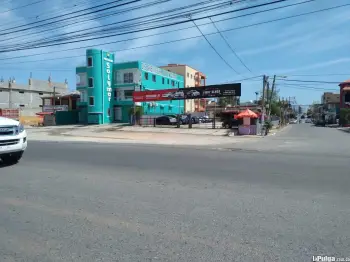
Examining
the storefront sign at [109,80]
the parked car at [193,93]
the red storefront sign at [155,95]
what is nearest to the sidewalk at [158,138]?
the parked car at [193,93]

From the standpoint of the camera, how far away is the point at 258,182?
7.89 metres

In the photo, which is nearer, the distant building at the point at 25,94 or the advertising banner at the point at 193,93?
the advertising banner at the point at 193,93

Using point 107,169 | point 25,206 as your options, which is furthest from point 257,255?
point 107,169

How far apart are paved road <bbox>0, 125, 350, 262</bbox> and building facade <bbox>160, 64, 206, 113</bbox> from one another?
A: 6457 cm

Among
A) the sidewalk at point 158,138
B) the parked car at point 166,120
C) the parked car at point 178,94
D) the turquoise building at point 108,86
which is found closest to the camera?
the sidewalk at point 158,138

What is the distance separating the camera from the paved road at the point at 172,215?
3918mm

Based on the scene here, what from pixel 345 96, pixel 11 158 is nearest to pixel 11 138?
pixel 11 158

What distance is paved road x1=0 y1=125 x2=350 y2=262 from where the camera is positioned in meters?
3.92

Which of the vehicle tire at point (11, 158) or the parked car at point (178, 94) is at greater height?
the parked car at point (178, 94)

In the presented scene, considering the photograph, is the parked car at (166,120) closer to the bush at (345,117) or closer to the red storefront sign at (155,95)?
the red storefront sign at (155,95)

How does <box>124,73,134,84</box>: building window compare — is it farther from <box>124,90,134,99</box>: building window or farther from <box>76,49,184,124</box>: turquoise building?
<box>124,90,134,99</box>: building window

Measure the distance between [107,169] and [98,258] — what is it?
20.0ft

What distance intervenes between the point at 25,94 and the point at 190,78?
1469 inches

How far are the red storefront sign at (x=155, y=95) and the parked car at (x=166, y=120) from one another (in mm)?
3515
